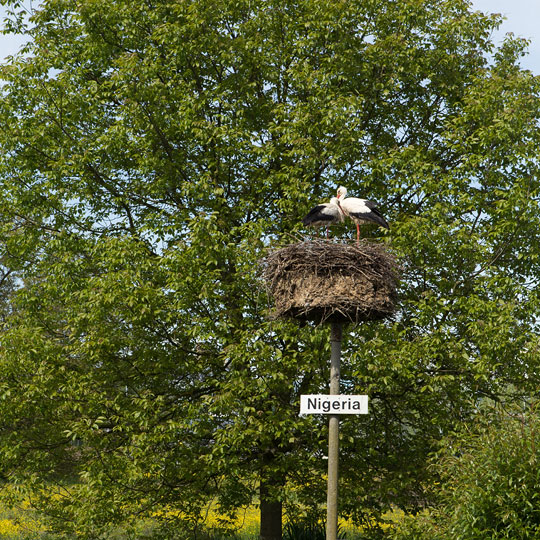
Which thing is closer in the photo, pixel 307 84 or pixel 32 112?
pixel 307 84

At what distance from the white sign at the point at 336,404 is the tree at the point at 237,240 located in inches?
122

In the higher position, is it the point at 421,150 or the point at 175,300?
the point at 421,150

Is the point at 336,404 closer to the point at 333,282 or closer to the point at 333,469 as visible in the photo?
the point at 333,469

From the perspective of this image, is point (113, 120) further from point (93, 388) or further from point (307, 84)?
point (93, 388)

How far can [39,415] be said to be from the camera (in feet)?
38.8

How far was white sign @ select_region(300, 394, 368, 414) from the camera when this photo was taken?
637cm

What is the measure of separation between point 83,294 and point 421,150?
17.7 feet

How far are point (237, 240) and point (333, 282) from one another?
203 inches

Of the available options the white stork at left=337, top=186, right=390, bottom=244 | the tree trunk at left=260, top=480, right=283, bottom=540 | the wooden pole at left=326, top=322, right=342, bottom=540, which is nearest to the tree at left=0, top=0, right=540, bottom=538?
the tree trunk at left=260, top=480, right=283, bottom=540

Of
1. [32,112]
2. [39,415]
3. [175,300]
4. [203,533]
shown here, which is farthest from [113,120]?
[203,533]

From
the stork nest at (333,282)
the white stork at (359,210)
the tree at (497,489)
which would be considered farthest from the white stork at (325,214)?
the tree at (497,489)

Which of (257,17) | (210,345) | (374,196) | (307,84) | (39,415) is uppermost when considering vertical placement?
(257,17)

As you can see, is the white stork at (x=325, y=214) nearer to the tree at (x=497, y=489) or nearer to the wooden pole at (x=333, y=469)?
the wooden pole at (x=333, y=469)

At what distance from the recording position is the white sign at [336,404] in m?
6.37
